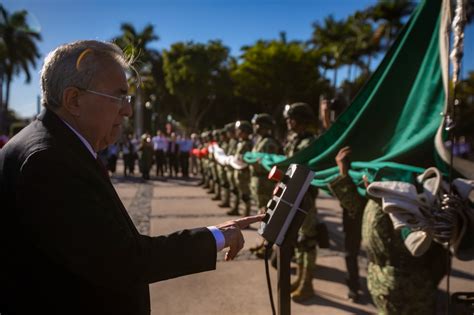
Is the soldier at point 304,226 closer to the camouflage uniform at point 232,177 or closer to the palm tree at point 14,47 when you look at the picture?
the camouflage uniform at point 232,177

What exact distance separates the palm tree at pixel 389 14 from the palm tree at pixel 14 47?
103 ft

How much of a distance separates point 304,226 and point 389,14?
112 feet

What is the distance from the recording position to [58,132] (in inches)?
58.1

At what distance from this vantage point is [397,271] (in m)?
2.82

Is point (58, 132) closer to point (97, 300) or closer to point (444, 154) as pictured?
point (97, 300)

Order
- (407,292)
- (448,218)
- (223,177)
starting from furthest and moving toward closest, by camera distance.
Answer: (223,177)
(407,292)
(448,218)

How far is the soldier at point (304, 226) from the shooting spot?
178 inches

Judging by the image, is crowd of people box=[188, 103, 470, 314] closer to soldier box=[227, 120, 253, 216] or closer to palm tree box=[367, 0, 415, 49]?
soldier box=[227, 120, 253, 216]

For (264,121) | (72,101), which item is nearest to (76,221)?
(72,101)

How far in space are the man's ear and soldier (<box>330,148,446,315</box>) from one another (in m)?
2.19

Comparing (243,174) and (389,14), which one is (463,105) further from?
(389,14)

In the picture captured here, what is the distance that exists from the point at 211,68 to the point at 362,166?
29136 millimetres

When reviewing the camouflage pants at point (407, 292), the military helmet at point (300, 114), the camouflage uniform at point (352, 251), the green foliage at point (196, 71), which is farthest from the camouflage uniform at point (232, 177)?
the green foliage at point (196, 71)

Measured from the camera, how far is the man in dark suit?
1.29m
